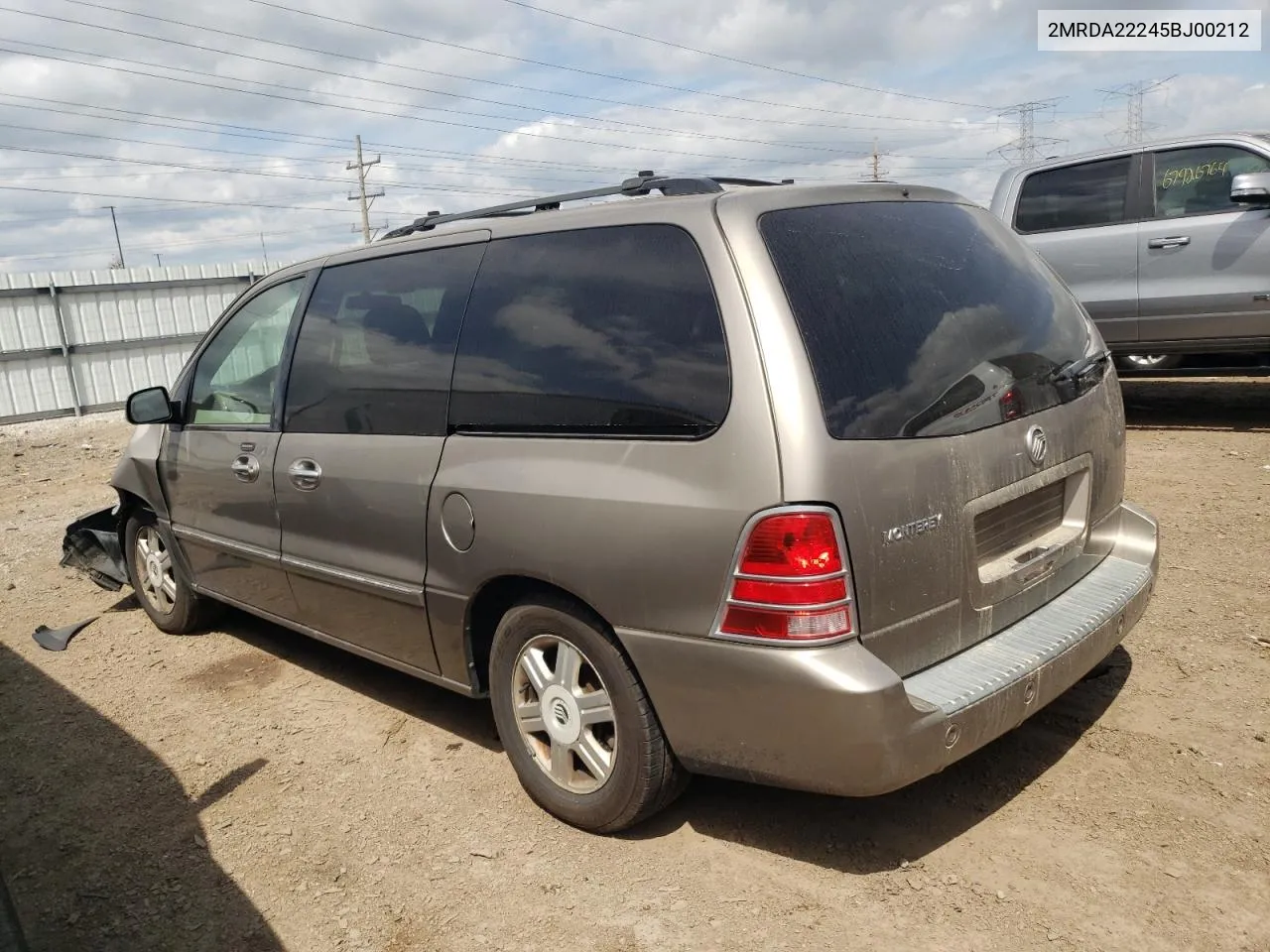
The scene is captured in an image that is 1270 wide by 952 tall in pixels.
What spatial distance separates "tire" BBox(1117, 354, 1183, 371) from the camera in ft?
25.5

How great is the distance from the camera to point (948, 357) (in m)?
2.63

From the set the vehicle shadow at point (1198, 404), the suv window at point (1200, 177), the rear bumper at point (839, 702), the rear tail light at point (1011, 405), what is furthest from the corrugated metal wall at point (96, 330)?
the rear tail light at point (1011, 405)

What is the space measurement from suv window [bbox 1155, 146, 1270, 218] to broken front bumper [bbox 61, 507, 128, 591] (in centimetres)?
753

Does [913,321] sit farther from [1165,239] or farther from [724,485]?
[1165,239]

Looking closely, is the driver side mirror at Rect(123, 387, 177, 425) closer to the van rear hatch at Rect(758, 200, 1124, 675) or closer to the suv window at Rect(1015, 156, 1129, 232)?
the van rear hatch at Rect(758, 200, 1124, 675)

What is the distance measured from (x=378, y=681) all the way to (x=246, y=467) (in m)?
1.12

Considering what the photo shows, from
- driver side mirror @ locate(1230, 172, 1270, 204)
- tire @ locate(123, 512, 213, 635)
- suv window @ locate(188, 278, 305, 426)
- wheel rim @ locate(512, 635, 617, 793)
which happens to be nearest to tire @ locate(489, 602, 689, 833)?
wheel rim @ locate(512, 635, 617, 793)

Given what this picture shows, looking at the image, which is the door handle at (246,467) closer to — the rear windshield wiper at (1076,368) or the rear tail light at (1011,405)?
the rear tail light at (1011,405)

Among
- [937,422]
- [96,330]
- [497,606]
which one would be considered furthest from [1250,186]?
[96,330]

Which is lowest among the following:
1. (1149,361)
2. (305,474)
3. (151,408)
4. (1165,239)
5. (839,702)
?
(839,702)

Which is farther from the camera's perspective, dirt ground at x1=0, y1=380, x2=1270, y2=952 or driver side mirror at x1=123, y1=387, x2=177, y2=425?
driver side mirror at x1=123, y1=387, x2=177, y2=425

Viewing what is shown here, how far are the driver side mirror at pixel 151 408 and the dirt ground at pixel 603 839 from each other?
124 cm

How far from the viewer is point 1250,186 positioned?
6520mm

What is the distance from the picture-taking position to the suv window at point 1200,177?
22.8 feet
